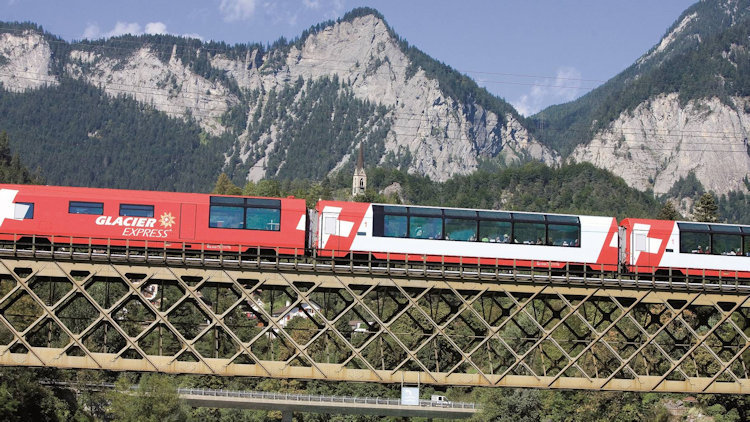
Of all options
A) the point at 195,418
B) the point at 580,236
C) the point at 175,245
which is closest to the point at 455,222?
the point at 580,236

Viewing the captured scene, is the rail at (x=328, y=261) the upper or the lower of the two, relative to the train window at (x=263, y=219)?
lower

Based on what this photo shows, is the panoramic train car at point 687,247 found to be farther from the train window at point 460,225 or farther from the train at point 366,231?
the train window at point 460,225

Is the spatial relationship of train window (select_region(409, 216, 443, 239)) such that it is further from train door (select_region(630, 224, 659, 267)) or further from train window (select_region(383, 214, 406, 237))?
train door (select_region(630, 224, 659, 267))

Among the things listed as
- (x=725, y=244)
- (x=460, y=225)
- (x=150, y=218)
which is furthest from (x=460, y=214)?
(x=150, y=218)

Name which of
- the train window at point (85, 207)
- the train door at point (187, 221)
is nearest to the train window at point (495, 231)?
the train door at point (187, 221)

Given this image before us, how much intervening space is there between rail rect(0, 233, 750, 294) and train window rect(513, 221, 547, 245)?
4.12 ft

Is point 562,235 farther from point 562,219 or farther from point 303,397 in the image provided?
point 303,397

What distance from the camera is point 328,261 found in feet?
163

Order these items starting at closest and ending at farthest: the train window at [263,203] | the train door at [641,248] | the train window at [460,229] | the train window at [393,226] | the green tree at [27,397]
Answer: the train window at [263,203] → the train window at [393,226] → the train window at [460,229] → the train door at [641,248] → the green tree at [27,397]

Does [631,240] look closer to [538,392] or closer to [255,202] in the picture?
[255,202]

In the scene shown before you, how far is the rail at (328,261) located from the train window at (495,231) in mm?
1377

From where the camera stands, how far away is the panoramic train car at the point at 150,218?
5106 cm

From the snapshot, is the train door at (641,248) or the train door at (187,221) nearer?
the train door at (187,221)

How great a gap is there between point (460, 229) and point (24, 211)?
22990mm
